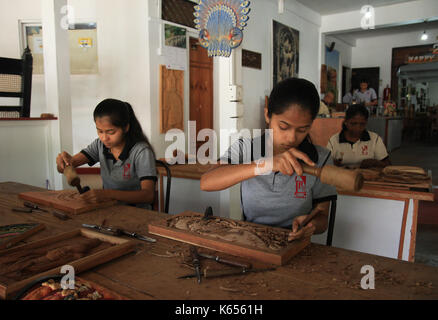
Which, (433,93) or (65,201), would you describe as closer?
(65,201)

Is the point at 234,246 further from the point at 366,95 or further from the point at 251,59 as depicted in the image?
the point at 366,95

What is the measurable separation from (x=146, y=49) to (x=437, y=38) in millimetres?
9479

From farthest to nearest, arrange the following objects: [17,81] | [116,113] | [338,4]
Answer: [338,4] < [17,81] < [116,113]

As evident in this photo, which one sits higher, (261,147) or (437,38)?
(437,38)

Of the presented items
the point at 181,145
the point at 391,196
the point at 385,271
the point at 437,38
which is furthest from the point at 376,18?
the point at 385,271

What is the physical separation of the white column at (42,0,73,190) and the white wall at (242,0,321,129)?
12.2 feet

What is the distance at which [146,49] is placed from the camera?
5.57 m

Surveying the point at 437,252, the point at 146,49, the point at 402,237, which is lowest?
the point at 437,252

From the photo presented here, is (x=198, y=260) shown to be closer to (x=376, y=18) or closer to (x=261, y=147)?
(x=261, y=147)

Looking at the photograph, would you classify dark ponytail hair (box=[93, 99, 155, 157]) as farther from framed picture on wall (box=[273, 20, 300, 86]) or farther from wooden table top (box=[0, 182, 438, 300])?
framed picture on wall (box=[273, 20, 300, 86])

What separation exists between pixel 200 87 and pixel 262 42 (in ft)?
6.63

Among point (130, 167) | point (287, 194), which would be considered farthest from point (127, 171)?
point (287, 194)

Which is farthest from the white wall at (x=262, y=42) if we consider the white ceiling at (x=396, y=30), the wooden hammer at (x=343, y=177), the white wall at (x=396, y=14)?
the wooden hammer at (x=343, y=177)

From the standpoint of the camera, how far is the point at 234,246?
1090 mm
